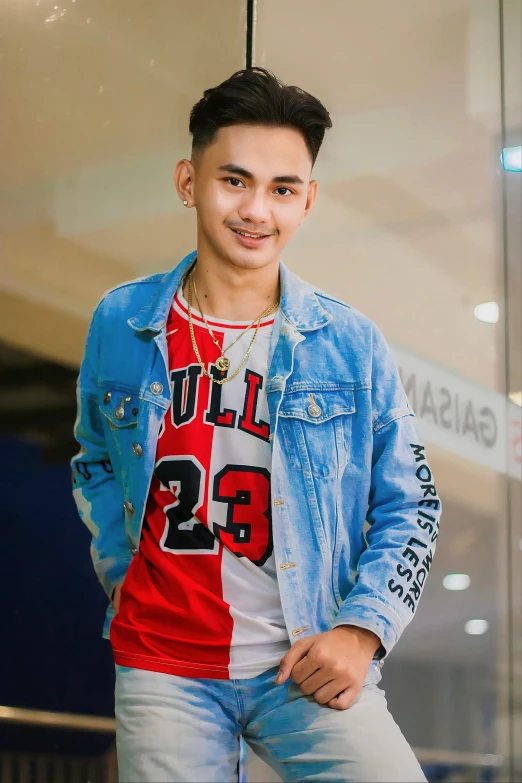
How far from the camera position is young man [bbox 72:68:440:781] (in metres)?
1.79

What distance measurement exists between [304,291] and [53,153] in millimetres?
810

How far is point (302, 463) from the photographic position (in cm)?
193

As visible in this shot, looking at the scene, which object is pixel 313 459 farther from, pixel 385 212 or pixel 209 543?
pixel 385 212

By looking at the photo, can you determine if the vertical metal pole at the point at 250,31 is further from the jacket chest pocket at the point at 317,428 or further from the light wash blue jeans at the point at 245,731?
the light wash blue jeans at the point at 245,731

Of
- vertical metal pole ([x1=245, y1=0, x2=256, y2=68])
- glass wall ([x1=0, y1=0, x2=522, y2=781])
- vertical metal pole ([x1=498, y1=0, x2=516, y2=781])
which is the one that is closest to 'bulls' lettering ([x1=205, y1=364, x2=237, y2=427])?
glass wall ([x1=0, y1=0, x2=522, y2=781])

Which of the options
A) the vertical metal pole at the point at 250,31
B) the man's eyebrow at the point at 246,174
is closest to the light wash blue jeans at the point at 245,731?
the man's eyebrow at the point at 246,174

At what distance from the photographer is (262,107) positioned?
206cm

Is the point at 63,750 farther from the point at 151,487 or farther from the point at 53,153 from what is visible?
the point at 53,153

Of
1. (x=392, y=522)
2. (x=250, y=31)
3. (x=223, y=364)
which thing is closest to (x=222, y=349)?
(x=223, y=364)

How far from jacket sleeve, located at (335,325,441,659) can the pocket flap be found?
0.06m

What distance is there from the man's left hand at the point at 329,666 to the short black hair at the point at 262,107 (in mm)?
1008

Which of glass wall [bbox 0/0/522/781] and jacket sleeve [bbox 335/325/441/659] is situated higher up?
glass wall [bbox 0/0/522/781]

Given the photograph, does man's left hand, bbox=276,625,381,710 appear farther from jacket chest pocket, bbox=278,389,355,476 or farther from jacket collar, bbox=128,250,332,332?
jacket collar, bbox=128,250,332,332

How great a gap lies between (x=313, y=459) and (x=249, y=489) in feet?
0.44
